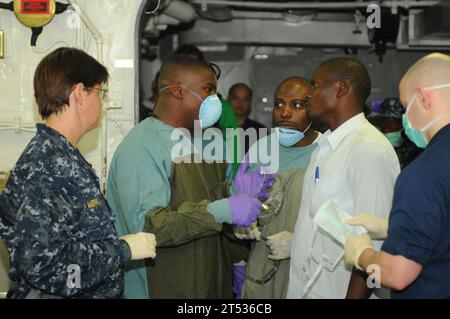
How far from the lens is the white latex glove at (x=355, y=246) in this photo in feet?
6.68

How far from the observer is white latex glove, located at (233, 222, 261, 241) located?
2.80 metres

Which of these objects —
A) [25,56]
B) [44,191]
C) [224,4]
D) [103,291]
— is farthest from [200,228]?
[224,4]

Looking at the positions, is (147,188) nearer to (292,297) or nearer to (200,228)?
(200,228)

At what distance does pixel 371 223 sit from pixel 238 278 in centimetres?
122

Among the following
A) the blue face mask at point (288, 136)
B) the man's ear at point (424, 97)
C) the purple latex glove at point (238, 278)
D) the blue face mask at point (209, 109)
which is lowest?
the purple latex glove at point (238, 278)

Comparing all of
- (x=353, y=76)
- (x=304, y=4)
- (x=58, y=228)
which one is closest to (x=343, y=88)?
(x=353, y=76)

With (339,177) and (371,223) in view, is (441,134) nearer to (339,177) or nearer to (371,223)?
(371,223)

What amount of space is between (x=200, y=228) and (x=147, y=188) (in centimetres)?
27

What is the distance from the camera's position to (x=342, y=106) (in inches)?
102

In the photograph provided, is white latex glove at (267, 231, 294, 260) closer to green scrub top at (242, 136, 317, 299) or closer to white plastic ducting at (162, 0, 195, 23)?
green scrub top at (242, 136, 317, 299)

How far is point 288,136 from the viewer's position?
3051 millimetres

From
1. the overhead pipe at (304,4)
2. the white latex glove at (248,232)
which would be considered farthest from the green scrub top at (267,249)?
the overhead pipe at (304,4)

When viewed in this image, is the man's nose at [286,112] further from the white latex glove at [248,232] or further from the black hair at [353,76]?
the white latex glove at [248,232]

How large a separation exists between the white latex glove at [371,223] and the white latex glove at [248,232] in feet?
2.29
